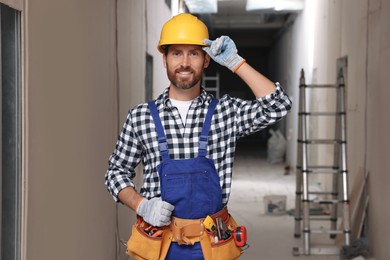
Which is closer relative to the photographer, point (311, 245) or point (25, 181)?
point (25, 181)

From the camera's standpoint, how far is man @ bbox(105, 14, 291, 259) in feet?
7.47

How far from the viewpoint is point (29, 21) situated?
2377 mm

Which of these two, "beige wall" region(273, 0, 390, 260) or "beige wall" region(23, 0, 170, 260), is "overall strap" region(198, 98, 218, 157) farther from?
"beige wall" region(273, 0, 390, 260)

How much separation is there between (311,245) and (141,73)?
7.09 ft

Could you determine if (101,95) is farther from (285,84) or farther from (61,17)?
(285,84)

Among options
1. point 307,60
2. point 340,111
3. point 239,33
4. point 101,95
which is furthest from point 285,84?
point 101,95

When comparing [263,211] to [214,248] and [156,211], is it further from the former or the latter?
[156,211]

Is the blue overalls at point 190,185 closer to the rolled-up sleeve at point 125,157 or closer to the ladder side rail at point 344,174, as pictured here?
the rolled-up sleeve at point 125,157

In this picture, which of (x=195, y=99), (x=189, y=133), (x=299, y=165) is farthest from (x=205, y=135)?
(x=299, y=165)

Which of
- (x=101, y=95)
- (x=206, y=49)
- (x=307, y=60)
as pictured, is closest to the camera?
(x=206, y=49)

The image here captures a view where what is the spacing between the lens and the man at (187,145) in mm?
2277

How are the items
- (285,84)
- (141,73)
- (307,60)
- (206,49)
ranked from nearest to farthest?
(206,49) → (141,73) → (307,60) → (285,84)

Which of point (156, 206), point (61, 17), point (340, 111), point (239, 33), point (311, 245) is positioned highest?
point (239, 33)

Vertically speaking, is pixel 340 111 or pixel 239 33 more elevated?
pixel 239 33
